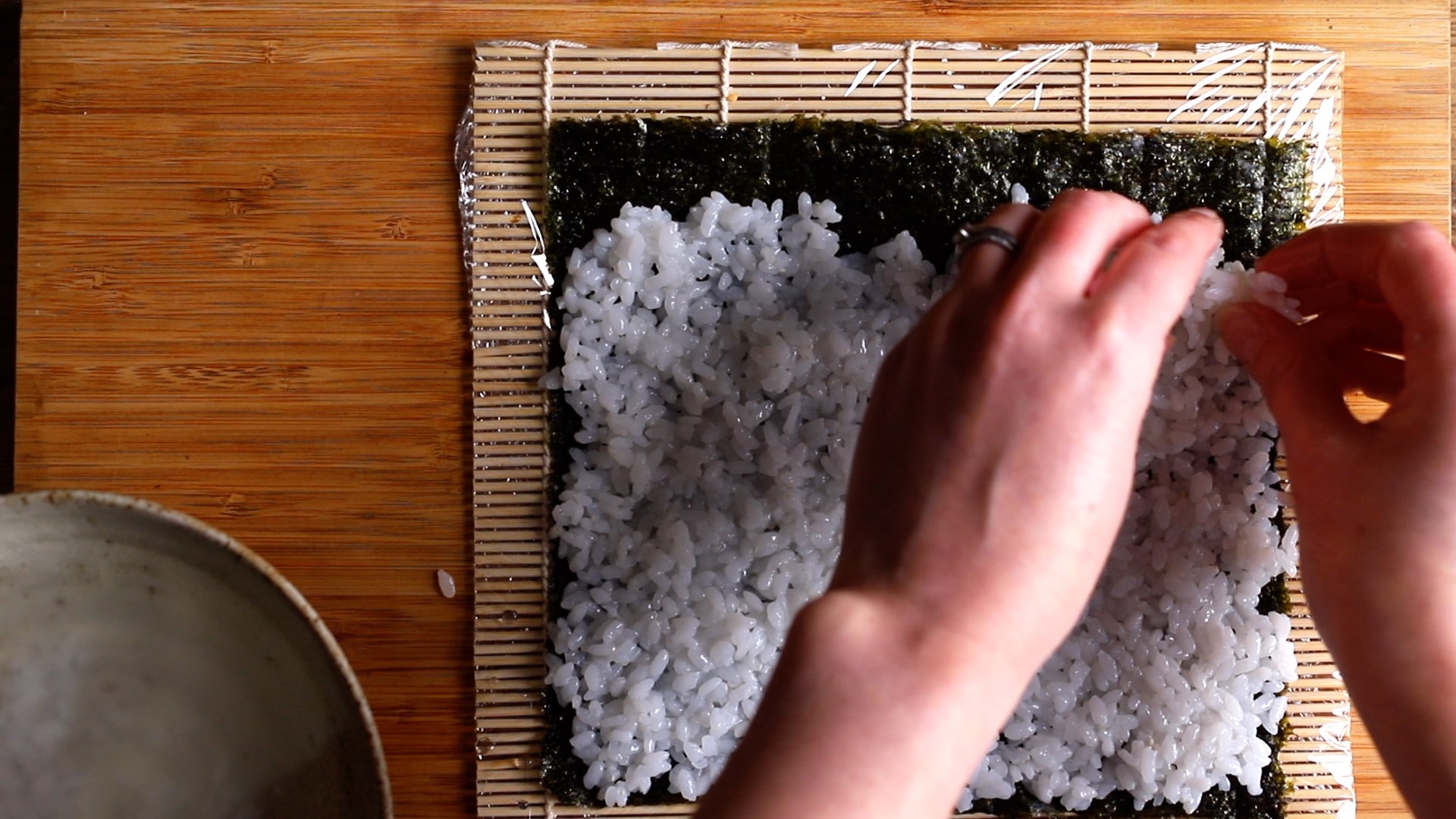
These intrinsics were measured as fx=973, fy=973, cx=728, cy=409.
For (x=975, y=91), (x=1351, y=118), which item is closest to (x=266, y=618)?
(x=975, y=91)

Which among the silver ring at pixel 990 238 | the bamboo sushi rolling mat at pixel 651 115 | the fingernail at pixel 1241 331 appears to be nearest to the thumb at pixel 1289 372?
the fingernail at pixel 1241 331

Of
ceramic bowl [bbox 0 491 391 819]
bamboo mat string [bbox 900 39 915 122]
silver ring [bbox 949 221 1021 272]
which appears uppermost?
bamboo mat string [bbox 900 39 915 122]

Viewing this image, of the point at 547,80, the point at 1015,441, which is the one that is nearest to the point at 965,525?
the point at 1015,441

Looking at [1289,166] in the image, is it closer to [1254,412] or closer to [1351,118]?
[1351,118]

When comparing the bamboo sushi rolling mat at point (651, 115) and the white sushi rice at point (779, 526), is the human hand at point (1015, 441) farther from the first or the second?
the bamboo sushi rolling mat at point (651, 115)

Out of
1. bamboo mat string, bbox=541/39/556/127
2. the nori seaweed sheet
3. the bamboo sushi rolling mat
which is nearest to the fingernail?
the nori seaweed sheet

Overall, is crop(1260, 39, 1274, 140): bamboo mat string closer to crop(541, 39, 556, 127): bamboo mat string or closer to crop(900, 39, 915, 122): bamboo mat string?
crop(900, 39, 915, 122): bamboo mat string
